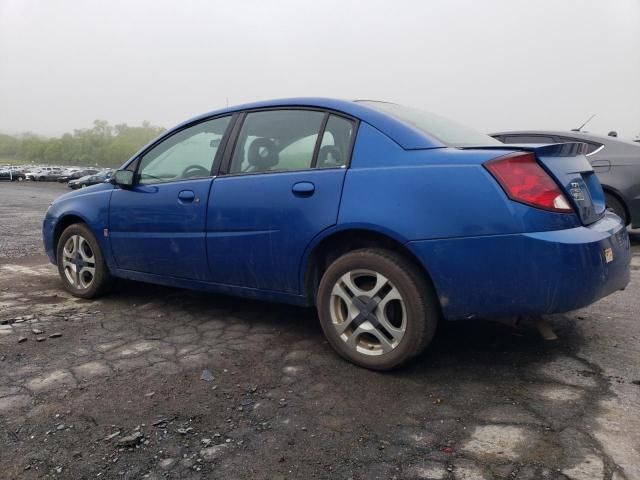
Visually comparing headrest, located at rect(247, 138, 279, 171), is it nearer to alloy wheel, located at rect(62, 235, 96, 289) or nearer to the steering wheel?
the steering wheel

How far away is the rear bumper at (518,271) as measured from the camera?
254 centimetres

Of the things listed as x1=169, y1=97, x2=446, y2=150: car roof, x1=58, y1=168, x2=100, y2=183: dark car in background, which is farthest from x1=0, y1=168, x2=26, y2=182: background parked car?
x1=169, y1=97, x2=446, y2=150: car roof

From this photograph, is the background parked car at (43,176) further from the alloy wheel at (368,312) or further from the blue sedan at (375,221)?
the alloy wheel at (368,312)

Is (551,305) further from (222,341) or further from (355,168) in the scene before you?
(222,341)

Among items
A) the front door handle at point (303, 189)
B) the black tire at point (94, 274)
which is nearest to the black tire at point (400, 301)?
the front door handle at point (303, 189)

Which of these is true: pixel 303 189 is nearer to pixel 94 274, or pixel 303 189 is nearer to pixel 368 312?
pixel 368 312

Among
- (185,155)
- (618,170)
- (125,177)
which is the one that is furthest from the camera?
(618,170)

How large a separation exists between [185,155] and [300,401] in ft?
6.92

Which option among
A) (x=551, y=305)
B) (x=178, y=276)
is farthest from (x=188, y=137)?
(x=551, y=305)

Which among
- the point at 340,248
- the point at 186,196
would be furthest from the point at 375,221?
the point at 186,196

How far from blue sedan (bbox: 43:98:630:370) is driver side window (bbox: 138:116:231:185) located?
0.01m

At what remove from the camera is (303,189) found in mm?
3121

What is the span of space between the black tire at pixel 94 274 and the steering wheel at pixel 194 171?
1.14 metres

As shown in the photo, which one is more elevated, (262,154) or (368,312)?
(262,154)
